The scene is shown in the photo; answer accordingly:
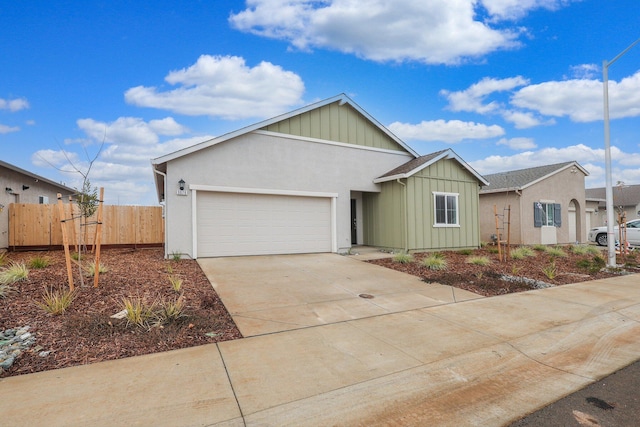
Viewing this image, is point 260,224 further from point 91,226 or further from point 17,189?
point 17,189

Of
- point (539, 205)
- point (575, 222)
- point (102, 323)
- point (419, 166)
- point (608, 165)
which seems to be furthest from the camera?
point (575, 222)

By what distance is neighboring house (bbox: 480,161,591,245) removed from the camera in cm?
1695

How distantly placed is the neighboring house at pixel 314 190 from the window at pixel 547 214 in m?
5.08

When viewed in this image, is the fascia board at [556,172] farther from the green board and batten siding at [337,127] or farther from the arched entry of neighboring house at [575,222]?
→ the green board and batten siding at [337,127]

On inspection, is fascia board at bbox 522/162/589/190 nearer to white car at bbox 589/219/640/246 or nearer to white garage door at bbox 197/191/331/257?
white car at bbox 589/219/640/246

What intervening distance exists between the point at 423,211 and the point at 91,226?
13.5 metres

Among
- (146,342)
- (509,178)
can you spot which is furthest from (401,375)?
(509,178)

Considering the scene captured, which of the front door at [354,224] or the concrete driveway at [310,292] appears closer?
the concrete driveway at [310,292]

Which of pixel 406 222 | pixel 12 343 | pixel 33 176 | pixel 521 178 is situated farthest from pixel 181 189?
pixel 521 178

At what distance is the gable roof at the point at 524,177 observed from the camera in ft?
56.3

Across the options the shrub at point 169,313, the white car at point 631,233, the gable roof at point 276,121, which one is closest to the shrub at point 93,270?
the shrub at point 169,313

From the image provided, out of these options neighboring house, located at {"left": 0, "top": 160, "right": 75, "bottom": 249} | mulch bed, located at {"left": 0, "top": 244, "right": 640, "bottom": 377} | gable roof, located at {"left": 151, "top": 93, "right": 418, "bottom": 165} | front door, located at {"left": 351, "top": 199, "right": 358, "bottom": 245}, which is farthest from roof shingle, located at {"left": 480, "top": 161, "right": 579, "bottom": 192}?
neighboring house, located at {"left": 0, "top": 160, "right": 75, "bottom": 249}

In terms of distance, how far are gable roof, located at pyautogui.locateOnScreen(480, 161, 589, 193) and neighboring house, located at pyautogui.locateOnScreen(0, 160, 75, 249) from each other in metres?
19.3

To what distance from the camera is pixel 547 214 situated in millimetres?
17875
